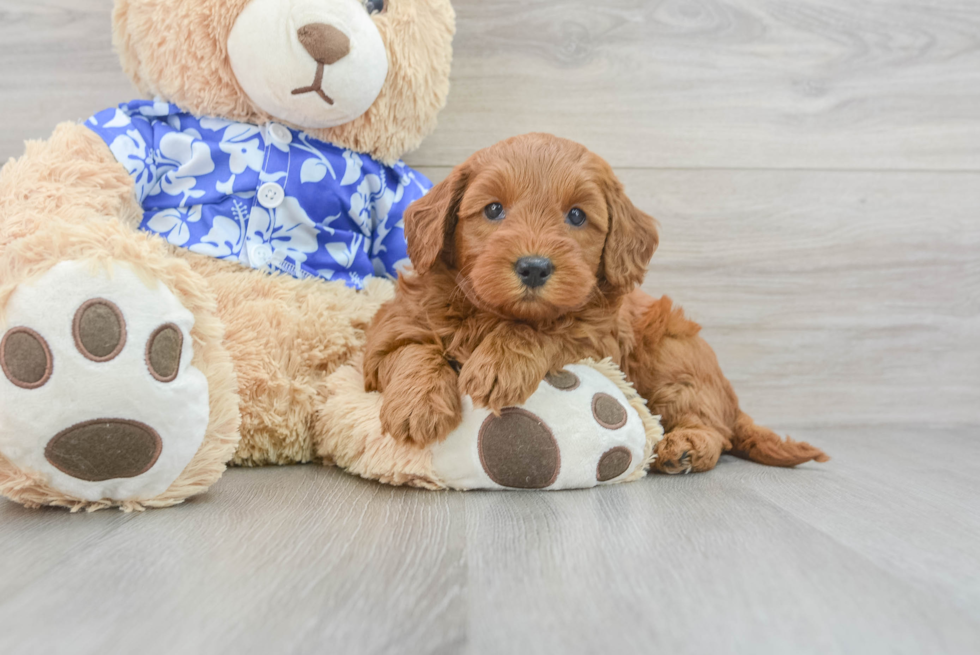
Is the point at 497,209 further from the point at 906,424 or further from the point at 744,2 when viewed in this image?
the point at 906,424

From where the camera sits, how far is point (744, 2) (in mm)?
1885

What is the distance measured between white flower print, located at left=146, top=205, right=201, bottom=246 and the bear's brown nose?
0.42 meters

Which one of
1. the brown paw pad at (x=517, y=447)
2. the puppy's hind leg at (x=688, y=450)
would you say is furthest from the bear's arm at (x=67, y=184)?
the puppy's hind leg at (x=688, y=450)

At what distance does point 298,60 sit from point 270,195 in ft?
0.90

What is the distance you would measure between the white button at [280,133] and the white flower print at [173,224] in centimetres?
24

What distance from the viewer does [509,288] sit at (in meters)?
1.06

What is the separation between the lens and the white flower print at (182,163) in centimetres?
139

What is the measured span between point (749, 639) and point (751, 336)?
1.44 metres

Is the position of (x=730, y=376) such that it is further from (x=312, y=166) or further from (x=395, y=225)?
(x=312, y=166)

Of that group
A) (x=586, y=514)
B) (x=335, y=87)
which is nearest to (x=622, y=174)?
(x=335, y=87)

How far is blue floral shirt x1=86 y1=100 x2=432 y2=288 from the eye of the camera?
1.38 meters

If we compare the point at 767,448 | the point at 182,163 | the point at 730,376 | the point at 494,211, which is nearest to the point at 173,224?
the point at 182,163

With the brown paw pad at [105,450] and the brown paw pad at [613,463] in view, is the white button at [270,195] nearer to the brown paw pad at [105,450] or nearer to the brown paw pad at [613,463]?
the brown paw pad at [105,450]

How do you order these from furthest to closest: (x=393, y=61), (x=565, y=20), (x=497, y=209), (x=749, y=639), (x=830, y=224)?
(x=830, y=224)
(x=565, y=20)
(x=393, y=61)
(x=497, y=209)
(x=749, y=639)
